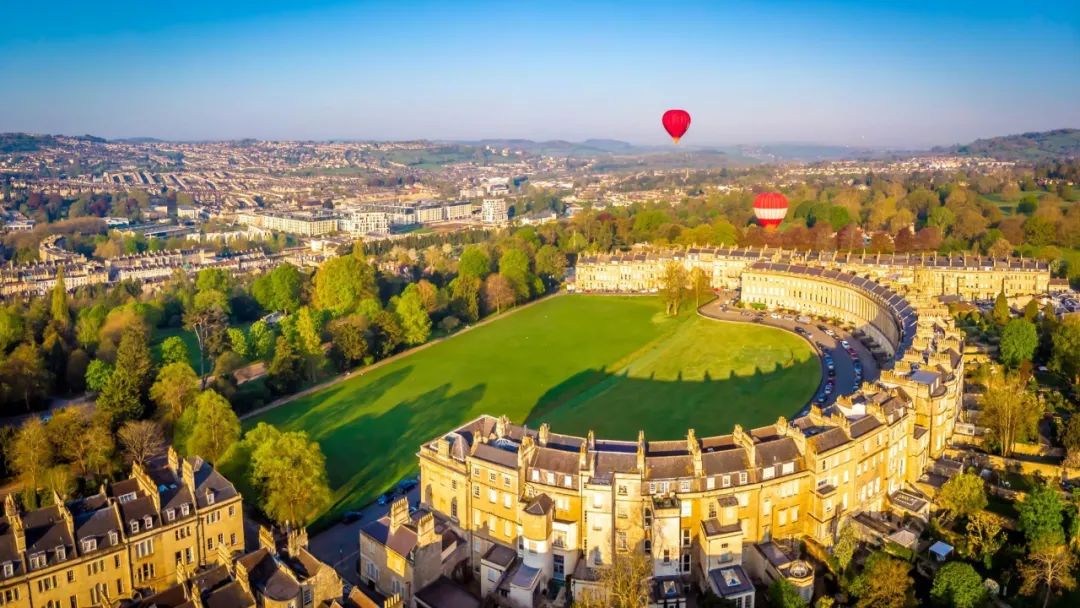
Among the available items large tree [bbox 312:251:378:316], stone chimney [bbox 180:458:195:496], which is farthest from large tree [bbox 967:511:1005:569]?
large tree [bbox 312:251:378:316]

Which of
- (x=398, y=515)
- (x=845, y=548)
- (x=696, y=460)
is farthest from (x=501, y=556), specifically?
(x=845, y=548)

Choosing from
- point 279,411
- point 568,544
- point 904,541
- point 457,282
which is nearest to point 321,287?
point 457,282

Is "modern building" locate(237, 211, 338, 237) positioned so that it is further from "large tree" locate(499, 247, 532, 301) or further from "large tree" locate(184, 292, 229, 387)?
"large tree" locate(184, 292, 229, 387)

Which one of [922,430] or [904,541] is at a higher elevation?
[922,430]

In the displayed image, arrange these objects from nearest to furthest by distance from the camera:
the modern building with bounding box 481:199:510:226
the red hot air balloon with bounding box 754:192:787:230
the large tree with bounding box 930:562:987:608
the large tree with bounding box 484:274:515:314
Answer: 1. the large tree with bounding box 930:562:987:608
2. the large tree with bounding box 484:274:515:314
3. the red hot air balloon with bounding box 754:192:787:230
4. the modern building with bounding box 481:199:510:226

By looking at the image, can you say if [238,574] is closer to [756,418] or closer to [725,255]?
[756,418]
